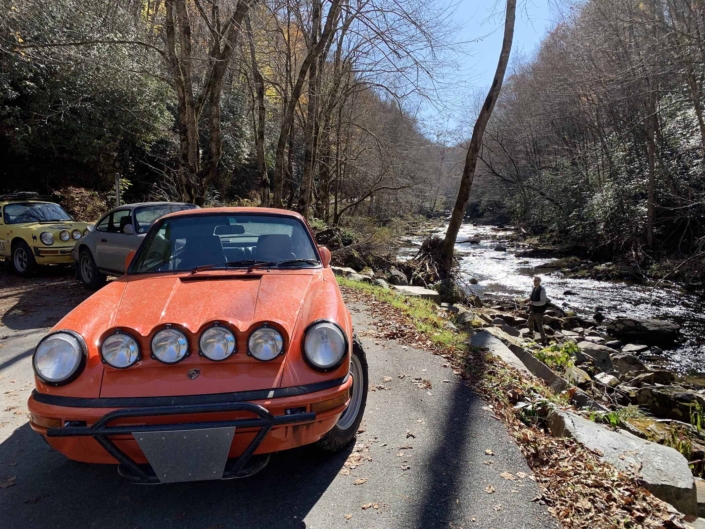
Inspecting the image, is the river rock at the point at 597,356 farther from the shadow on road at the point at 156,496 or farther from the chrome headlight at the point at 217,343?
the chrome headlight at the point at 217,343

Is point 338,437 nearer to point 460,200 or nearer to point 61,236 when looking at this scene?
point 61,236

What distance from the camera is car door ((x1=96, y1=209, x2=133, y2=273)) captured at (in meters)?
8.05

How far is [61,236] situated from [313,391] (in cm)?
971

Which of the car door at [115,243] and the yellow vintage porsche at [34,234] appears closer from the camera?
the car door at [115,243]

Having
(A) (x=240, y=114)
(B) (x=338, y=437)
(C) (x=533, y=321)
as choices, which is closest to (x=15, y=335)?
(B) (x=338, y=437)

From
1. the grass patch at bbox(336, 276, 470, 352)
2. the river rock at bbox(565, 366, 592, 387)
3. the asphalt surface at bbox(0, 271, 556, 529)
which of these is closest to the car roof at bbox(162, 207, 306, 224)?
the asphalt surface at bbox(0, 271, 556, 529)

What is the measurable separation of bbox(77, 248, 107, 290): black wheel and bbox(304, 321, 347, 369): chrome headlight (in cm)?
754

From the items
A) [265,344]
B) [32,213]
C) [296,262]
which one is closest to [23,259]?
[32,213]

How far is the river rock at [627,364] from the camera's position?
31.4 feet

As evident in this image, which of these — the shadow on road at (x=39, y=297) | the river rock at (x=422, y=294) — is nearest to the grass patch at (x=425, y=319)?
the river rock at (x=422, y=294)

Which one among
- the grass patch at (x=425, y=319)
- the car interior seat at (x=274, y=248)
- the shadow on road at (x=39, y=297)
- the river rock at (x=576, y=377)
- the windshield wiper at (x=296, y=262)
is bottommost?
the river rock at (x=576, y=377)

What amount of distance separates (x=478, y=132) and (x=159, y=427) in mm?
13069

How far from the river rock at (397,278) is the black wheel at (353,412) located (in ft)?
37.0

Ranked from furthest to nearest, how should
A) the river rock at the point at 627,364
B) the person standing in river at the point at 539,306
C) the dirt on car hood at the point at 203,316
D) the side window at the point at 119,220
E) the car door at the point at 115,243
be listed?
1. the person standing in river at the point at 539,306
2. the river rock at the point at 627,364
3. the side window at the point at 119,220
4. the car door at the point at 115,243
5. the dirt on car hood at the point at 203,316
